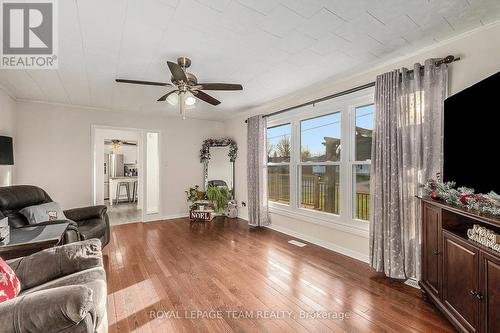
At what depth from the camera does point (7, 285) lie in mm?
1274

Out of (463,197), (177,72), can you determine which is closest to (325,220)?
(463,197)

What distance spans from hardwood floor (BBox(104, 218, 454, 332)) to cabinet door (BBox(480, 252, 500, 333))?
0.45m

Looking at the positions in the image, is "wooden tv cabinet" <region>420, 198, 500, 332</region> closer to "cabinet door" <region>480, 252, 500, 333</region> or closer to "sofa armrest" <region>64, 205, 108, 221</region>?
"cabinet door" <region>480, 252, 500, 333</region>

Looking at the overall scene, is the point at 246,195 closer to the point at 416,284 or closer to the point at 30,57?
the point at 416,284

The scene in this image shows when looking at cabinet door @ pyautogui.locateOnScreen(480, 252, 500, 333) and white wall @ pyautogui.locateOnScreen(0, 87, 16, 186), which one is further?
white wall @ pyautogui.locateOnScreen(0, 87, 16, 186)

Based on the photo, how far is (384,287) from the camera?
2.29 m

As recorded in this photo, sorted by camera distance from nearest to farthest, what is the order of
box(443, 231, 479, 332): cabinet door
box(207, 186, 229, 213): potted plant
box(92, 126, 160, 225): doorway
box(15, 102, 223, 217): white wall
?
box(443, 231, 479, 332): cabinet door < box(15, 102, 223, 217): white wall < box(92, 126, 160, 225): doorway < box(207, 186, 229, 213): potted plant

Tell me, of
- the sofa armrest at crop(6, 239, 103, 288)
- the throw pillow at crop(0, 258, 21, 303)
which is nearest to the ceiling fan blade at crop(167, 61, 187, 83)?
the sofa armrest at crop(6, 239, 103, 288)

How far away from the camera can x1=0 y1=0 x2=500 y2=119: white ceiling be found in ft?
5.52

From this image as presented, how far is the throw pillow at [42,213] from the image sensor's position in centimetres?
255

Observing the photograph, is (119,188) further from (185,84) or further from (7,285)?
(7,285)

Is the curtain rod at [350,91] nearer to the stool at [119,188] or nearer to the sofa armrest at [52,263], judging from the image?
the sofa armrest at [52,263]

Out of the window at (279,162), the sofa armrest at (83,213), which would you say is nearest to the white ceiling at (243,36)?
the window at (279,162)

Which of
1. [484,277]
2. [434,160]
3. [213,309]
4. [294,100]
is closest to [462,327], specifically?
[484,277]
